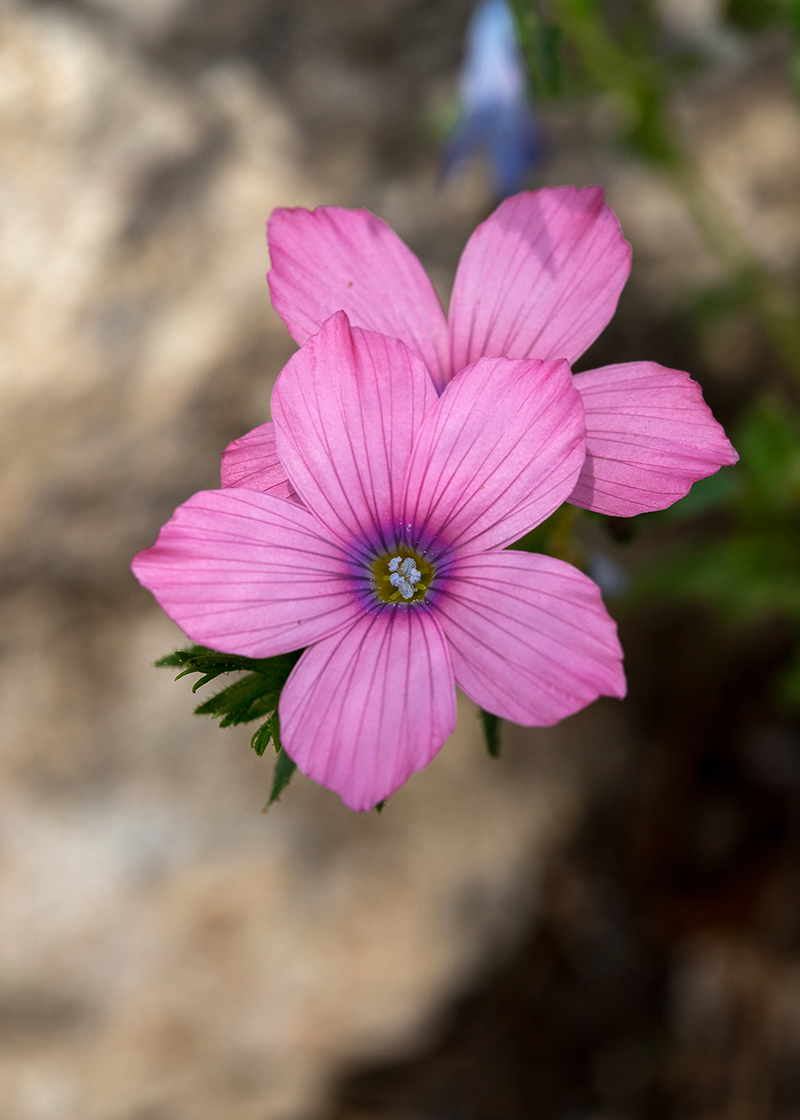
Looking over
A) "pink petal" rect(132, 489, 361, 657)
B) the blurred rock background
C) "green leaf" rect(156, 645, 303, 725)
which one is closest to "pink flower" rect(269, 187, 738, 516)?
"pink petal" rect(132, 489, 361, 657)

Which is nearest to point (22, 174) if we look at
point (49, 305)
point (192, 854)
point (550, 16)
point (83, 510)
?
point (49, 305)

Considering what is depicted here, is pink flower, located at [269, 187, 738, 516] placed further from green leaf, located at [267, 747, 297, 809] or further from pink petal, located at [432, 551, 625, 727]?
green leaf, located at [267, 747, 297, 809]

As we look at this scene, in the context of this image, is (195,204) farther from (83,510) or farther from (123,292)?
(83,510)

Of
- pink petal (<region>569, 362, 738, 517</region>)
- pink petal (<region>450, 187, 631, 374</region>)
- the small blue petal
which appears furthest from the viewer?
the small blue petal

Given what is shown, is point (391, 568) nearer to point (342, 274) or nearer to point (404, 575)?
point (404, 575)

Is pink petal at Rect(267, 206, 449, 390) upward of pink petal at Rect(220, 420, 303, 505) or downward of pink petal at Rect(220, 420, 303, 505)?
upward

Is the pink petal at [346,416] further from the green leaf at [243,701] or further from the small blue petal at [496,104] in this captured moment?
the small blue petal at [496,104]
